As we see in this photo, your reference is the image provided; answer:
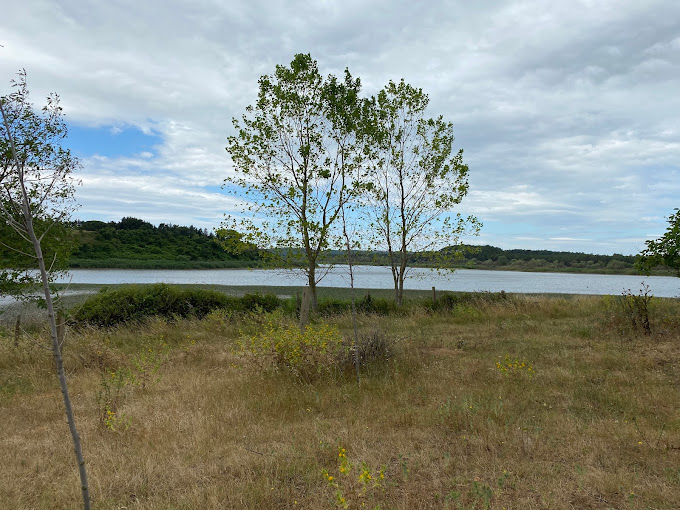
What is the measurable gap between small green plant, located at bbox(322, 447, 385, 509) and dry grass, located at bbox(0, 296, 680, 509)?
0.08 ft

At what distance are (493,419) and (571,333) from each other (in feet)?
27.4

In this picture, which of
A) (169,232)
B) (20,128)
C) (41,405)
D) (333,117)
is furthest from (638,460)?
(169,232)

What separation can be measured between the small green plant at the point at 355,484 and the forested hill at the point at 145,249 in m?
57.2

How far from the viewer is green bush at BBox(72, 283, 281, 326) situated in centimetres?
1528

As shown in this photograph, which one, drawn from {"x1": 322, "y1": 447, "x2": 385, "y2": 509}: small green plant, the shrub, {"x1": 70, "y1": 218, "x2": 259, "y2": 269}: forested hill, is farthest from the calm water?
{"x1": 322, "y1": 447, "x2": 385, "y2": 509}: small green plant

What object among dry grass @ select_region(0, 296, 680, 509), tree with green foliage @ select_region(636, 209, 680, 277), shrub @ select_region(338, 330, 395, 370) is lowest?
dry grass @ select_region(0, 296, 680, 509)

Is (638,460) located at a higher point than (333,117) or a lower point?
lower

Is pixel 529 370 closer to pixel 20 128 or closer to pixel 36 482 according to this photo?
pixel 36 482

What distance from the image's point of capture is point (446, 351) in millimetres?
10375

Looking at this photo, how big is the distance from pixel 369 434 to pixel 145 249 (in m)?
72.3

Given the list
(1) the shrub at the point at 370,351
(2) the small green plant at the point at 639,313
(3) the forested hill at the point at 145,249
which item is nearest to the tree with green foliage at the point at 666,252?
(2) the small green plant at the point at 639,313

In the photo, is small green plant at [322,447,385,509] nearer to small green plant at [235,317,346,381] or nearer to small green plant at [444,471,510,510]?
small green plant at [444,471,510,510]

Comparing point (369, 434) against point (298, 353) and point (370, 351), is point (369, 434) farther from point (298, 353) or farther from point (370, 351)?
point (370, 351)

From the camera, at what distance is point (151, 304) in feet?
52.7
